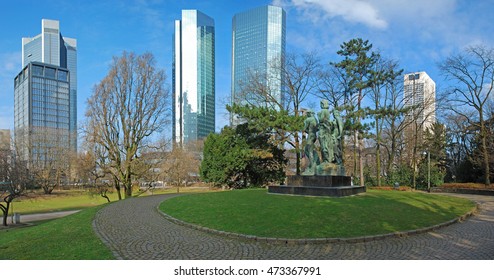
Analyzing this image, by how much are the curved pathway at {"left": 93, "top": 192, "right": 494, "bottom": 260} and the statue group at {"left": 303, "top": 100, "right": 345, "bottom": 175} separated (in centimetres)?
787

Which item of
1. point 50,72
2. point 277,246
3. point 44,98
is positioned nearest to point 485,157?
point 277,246

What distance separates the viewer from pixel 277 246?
654 cm

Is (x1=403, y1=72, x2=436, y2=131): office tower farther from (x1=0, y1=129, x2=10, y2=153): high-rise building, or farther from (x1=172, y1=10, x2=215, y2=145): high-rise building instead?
(x1=0, y1=129, x2=10, y2=153): high-rise building

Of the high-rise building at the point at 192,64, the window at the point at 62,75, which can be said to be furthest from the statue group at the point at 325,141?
the window at the point at 62,75

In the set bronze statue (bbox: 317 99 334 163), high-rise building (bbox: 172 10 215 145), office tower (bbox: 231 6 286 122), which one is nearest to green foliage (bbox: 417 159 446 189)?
bronze statue (bbox: 317 99 334 163)

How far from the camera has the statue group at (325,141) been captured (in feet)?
53.1

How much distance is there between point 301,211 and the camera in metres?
9.70

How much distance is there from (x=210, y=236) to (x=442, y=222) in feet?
23.7

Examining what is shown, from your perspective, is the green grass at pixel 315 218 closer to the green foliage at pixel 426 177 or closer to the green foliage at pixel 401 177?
the green foliage at pixel 426 177

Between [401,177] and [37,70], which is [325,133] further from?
[37,70]

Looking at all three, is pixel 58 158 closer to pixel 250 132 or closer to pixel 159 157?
pixel 159 157

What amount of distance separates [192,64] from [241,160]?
31.7 m

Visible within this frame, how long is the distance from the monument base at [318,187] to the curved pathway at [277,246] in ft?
→ 18.7

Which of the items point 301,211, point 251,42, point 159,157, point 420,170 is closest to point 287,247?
point 301,211
